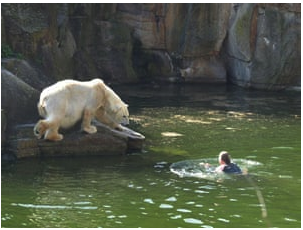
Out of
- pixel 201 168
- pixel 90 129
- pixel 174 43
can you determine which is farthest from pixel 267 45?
pixel 201 168

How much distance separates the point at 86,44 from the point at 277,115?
10018mm

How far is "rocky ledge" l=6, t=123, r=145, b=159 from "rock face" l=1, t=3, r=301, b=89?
9.10m

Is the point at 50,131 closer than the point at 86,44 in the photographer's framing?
Yes

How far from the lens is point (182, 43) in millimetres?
28703

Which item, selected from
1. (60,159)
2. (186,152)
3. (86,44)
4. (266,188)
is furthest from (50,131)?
(86,44)

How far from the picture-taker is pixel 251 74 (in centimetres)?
2678

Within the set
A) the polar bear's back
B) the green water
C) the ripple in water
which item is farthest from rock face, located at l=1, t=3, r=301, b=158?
the ripple in water

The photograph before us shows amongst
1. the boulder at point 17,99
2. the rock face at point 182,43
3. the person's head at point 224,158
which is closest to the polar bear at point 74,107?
the boulder at point 17,99

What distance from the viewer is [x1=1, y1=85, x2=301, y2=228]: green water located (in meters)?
8.99

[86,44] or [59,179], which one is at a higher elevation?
[86,44]

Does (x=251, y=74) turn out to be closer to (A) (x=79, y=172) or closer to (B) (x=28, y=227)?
(A) (x=79, y=172)

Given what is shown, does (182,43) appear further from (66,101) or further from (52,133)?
(52,133)

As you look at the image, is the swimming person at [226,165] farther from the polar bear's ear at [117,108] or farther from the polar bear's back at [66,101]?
the polar bear's back at [66,101]

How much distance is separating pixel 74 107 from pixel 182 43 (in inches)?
635
